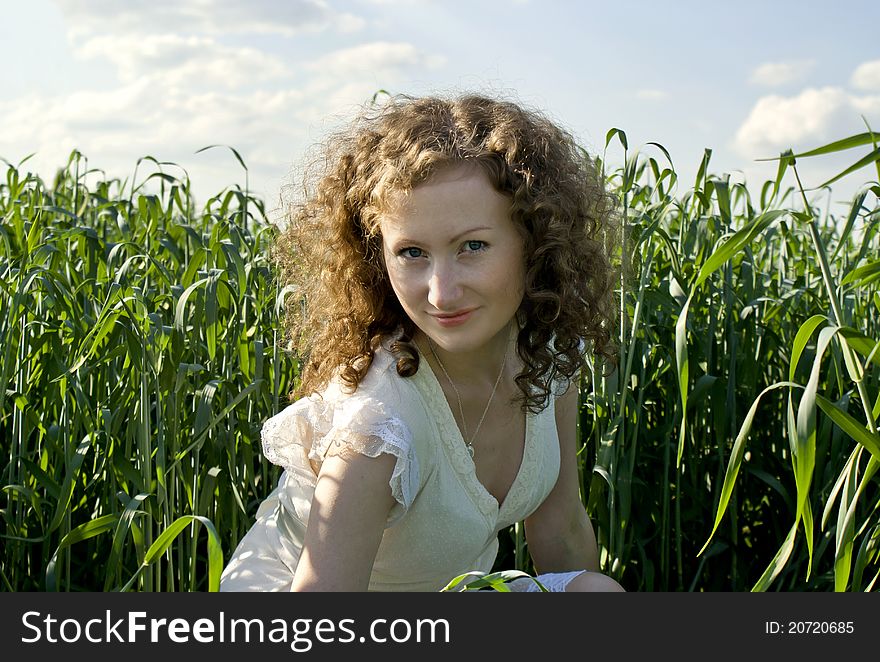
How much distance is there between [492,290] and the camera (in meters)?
1.19

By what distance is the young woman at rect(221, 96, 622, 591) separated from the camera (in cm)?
116

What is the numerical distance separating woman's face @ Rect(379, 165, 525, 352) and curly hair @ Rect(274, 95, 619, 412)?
0.06ft

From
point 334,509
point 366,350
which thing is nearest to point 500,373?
point 366,350

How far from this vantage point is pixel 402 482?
3.85 feet

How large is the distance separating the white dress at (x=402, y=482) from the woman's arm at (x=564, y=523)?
0.12m

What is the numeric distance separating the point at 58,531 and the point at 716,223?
148 cm

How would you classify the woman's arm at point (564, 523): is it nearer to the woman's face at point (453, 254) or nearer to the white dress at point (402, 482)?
the white dress at point (402, 482)

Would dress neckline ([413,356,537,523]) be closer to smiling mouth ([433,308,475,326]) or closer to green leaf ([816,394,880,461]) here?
smiling mouth ([433,308,475,326])

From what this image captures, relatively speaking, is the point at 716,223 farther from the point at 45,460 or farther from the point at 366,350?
the point at 45,460

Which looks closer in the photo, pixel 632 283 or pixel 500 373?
pixel 500 373

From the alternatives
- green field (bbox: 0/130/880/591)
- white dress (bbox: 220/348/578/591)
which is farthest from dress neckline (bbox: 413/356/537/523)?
green field (bbox: 0/130/880/591)

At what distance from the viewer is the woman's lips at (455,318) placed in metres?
1.18

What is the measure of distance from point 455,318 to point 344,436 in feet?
0.63

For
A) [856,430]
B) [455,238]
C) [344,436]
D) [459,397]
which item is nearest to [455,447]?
[459,397]
